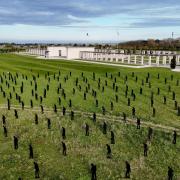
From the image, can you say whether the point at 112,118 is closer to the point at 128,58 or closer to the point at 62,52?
the point at 128,58

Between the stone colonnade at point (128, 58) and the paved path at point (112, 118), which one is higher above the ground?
the stone colonnade at point (128, 58)

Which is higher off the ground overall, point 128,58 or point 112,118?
point 128,58

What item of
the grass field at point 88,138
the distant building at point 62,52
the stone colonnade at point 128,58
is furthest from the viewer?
the distant building at point 62,52

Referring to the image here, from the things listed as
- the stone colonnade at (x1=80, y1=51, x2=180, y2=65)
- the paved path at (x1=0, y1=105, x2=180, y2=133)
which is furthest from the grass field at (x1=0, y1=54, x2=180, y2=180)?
the stone colonnade at (x1=80, y1=51, x2=180, y2=65)

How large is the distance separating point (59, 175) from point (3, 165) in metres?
3.56

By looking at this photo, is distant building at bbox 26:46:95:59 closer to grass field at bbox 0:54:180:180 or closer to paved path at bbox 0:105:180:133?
grass field at bbox 0:54:180:180

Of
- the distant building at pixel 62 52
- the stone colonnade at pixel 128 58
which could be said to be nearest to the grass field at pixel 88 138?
the stone colonnade at pixel 128 58

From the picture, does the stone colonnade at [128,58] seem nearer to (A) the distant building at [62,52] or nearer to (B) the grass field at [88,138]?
(A) the distant building at [62,52]

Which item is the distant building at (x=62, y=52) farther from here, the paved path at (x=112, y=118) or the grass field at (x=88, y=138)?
the paved path at (x=112, y=118)

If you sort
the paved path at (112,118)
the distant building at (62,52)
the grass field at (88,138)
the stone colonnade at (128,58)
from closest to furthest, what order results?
the grass field at (88,138), the paved path at (112,118), the stone colonnade at (128,58), the distant building at (62,52)

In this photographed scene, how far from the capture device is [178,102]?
36.1 meters

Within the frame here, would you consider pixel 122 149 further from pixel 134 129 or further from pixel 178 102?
pixel 178 102

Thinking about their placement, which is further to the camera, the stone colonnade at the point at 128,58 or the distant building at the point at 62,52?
the distant building at the point at 62,52

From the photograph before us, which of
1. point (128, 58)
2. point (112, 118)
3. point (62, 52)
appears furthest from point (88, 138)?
point (62, 52)
